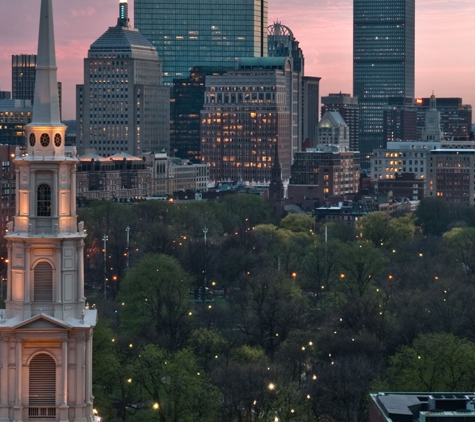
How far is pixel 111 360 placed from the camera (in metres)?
92.2

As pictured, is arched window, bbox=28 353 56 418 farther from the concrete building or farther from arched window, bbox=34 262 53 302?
the concrete building

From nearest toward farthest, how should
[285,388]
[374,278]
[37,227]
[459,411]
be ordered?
[37,227]
[459,411]
[285,388]
[374,278]

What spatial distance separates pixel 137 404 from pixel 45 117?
39147 mm

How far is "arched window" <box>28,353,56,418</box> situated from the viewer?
58562 mm

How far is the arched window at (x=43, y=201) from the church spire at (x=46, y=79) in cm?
239

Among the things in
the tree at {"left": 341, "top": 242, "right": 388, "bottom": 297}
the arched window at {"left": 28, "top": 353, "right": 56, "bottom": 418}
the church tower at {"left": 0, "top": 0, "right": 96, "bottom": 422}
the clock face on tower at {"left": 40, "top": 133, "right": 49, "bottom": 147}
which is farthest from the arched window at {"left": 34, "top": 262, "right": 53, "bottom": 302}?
the tree at {"left": 341, "top": 242, "right": 388, "bottom": 297}

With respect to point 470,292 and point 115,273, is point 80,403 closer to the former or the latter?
point 470,292

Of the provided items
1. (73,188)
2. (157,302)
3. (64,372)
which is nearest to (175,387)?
(64,372)

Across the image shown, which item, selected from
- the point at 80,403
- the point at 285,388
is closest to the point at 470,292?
the point at 285,388

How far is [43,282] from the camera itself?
191 feet

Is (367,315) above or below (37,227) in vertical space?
below

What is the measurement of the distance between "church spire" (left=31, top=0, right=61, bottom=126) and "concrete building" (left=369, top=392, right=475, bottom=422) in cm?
2000

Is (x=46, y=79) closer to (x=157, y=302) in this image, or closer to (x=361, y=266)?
(x=157, y=302)

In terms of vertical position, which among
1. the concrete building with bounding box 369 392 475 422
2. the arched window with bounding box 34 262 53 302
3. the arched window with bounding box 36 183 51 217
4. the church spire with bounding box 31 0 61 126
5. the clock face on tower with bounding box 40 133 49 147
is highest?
the church spire with bounding box 31 0 61 126
